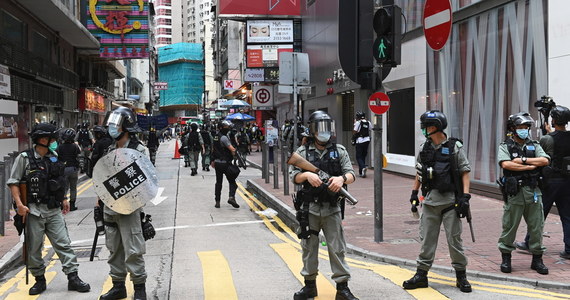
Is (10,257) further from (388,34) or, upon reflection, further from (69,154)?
(388,34)

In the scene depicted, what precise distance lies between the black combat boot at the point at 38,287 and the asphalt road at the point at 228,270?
65mm

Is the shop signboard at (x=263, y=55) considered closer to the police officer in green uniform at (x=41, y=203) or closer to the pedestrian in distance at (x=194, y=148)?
the pedestrian in distance at (x=194, y=148)

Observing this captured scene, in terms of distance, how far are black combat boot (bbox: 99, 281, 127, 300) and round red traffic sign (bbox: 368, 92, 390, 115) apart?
169 inches

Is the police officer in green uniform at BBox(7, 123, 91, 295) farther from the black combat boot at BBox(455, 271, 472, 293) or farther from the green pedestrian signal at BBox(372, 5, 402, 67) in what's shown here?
the green pedestrian signal at BBox(372, 5, 402, 67)

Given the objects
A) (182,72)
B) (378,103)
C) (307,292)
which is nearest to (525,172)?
(378,103)

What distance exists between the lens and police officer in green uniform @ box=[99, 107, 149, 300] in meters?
4.88

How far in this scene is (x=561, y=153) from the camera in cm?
612

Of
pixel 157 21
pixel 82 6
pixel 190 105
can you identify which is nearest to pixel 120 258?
pixel 82 6

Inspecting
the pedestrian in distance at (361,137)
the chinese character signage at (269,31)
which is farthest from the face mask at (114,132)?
the chinese character signage at (269,31)

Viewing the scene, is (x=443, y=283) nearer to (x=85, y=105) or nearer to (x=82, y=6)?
(x=82, y=6)

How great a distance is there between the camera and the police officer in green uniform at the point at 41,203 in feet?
17.8

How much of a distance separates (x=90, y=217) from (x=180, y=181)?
20.5ft

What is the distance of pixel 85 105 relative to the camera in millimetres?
32375

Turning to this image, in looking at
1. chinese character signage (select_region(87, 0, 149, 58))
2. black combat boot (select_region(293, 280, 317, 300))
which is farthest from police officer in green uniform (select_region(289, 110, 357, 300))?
chinese character signage (select_region(87, 0, 149, 58))
